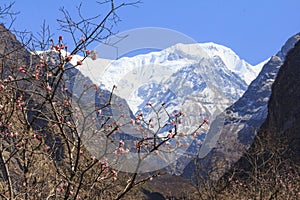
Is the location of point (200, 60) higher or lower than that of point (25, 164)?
higher

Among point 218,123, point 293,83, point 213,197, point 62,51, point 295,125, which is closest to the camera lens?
point 62,51

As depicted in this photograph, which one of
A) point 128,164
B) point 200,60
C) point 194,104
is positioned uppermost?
point 200,60

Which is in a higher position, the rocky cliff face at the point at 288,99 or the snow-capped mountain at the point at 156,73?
the rocky cliff face at the point at 288,99

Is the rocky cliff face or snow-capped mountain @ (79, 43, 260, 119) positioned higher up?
the rocky cliff face

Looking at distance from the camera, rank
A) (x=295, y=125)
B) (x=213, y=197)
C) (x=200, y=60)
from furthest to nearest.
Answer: (x=295, y=125) → (x=213, y=197) → (x=200, y=60)

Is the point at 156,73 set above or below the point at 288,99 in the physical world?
below

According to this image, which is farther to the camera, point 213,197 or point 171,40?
point 213,197

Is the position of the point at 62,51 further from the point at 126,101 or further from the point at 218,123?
the point at 218,123

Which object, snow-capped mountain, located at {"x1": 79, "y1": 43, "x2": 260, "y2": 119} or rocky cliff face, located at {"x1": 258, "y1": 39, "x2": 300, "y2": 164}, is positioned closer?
snow-capped mountain, located at {"x1": 79, "y1": 43, "x2": 260, "y2": 119}

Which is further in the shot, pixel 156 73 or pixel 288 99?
→ pixel 288 99

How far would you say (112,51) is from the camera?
4.95 meters

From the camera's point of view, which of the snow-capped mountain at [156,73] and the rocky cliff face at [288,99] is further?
the rocky cliff face at [288,99]

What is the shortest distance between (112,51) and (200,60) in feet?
14.8

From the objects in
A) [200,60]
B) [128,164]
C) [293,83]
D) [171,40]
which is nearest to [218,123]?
[200,60]
